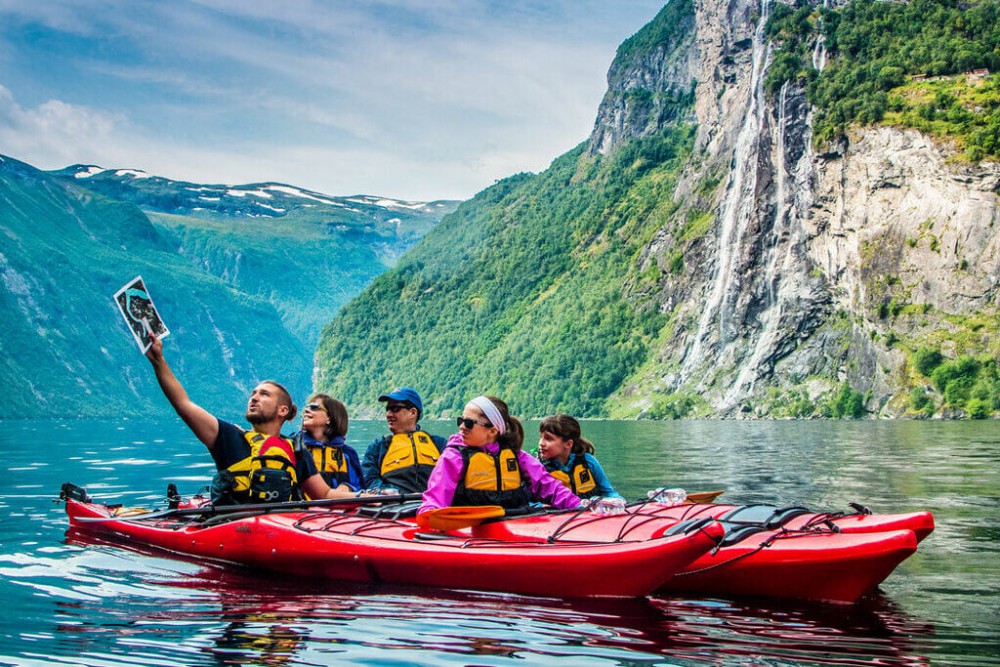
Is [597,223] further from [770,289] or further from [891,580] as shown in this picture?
[891,580]

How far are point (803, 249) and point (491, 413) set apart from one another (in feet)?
305

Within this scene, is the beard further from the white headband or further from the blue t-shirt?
the blue t-shirt

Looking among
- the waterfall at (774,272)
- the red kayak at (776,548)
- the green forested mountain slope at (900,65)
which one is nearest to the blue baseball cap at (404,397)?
the red kayak at (776,548)

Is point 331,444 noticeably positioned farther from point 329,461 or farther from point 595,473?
point 595,473

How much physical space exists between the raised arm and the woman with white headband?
81.3 inches

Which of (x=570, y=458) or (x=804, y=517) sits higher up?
(x=570, y=458)

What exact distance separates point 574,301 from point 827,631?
142887mm

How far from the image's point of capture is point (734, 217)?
109875 mm

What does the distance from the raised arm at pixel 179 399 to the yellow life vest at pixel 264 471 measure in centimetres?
66

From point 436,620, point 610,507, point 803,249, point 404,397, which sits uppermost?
Answer: point 803,249

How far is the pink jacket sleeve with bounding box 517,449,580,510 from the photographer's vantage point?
34.3 ft

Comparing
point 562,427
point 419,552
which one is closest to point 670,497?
point 562,427

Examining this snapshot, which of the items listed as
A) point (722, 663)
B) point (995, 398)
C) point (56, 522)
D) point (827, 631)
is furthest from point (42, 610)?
point (995, 398)

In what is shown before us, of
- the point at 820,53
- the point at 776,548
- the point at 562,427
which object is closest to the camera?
the point at 776,548
